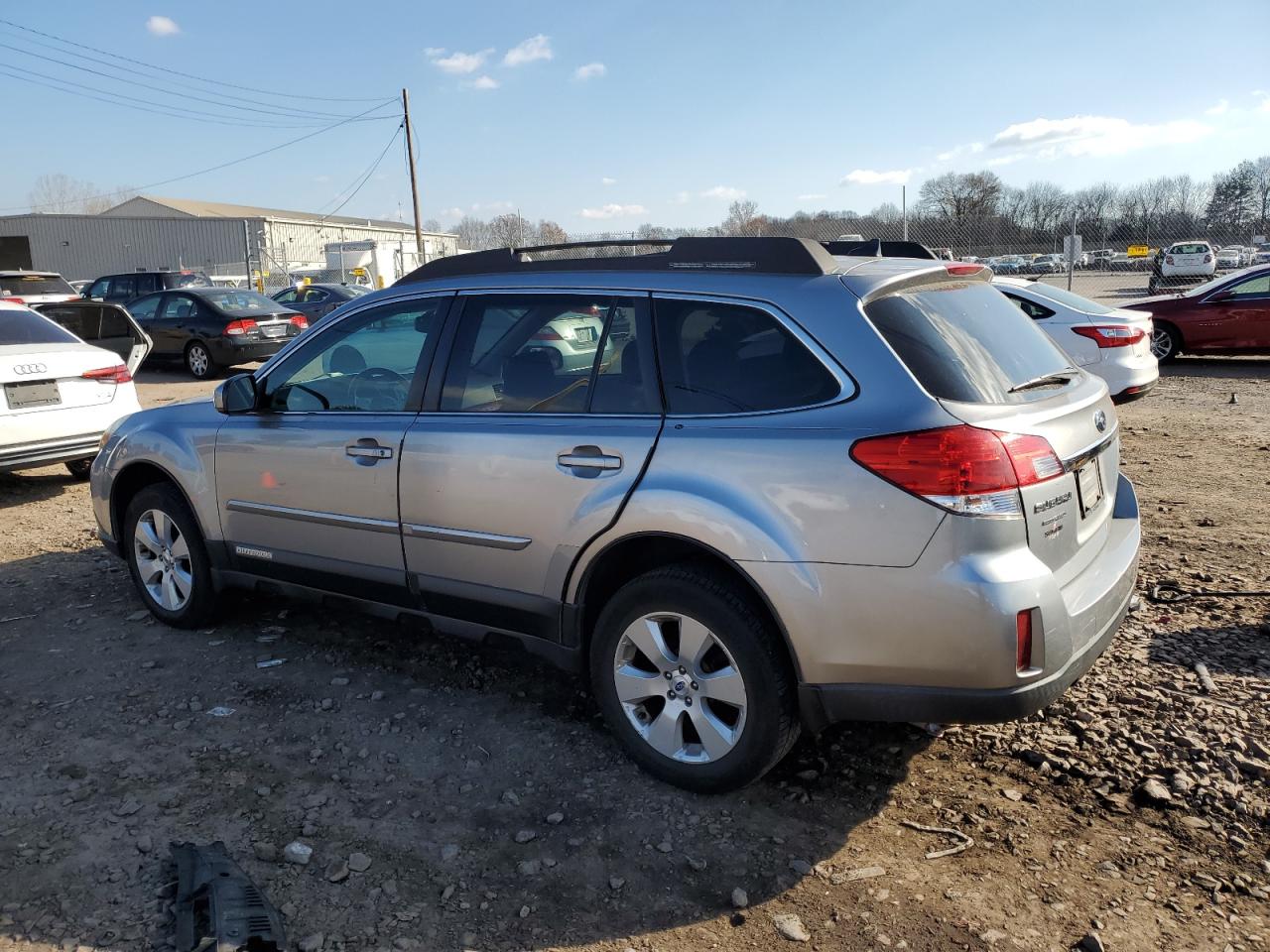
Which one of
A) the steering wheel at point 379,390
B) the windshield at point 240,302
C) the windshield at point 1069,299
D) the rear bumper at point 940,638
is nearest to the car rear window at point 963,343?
the rear bumper at point 940,638

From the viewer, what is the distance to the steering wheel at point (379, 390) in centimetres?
403

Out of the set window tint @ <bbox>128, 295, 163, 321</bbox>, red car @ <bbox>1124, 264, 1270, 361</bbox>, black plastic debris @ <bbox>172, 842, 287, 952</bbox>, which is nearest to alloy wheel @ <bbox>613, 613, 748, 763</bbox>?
black plastic debris @ <bbox>172, 842, 287, 952</bbox>

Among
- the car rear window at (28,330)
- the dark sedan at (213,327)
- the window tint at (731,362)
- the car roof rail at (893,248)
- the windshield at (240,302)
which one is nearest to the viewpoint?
the window tint at (731,362)

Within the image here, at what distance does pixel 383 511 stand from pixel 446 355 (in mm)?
684

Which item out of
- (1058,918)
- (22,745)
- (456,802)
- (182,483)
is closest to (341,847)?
(456,802)

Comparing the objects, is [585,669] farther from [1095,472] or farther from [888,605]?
[1095,472]

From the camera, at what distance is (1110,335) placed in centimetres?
958

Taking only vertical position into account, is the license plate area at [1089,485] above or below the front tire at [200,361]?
below

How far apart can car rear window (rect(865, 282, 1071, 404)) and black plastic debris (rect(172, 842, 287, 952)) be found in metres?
2.36

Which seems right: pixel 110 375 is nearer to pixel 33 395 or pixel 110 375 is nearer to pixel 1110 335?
pixel 33 395

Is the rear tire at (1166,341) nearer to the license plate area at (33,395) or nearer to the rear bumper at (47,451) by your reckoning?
the rear bumper at (47,451)

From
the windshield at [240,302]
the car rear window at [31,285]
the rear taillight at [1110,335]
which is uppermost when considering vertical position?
the car rear window at [31,285]

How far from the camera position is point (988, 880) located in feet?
9.29

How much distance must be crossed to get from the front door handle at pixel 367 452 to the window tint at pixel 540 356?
314 mm
